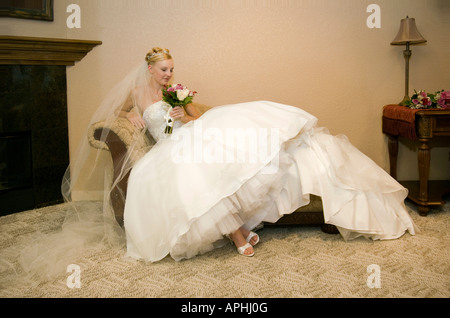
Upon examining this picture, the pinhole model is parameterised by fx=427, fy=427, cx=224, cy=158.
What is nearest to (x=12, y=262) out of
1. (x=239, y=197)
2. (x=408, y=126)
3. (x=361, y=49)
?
(x=239, y=197)

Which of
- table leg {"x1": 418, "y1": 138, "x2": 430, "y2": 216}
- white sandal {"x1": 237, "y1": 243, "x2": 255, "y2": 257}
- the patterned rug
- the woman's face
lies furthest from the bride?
table leg {"x1": 418, "y1": 138, "x2": 430, "y2": 216}

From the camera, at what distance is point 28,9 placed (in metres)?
3.83

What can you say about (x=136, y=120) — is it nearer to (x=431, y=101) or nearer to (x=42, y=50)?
(x=42, y=50)

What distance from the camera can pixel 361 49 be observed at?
169 inches

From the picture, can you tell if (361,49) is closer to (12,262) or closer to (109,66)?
(109,66)

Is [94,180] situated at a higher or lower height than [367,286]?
higher

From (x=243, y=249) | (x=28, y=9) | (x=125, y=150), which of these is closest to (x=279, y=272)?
(x=243, y=249)

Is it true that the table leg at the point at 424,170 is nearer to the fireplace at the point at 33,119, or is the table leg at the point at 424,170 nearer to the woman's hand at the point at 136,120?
the woman's hand at the point at 136,120

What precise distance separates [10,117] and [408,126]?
3468 mm

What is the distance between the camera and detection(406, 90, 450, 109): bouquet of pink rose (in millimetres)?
3504

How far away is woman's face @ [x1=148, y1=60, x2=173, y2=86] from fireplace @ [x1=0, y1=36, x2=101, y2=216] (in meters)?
1.13

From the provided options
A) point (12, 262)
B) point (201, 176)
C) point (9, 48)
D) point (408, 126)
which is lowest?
point (12, 262)

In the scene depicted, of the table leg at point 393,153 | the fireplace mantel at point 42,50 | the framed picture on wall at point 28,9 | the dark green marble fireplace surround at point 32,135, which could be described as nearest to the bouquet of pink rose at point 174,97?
the fireplace mantel at point 42,50

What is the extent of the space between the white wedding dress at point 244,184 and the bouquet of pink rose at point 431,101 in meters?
0.93
